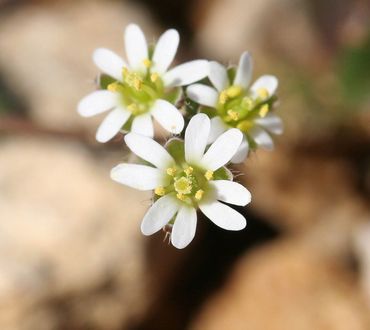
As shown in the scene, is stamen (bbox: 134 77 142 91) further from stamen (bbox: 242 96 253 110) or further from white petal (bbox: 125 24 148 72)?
stamen (bbox: 242 96 253 110)

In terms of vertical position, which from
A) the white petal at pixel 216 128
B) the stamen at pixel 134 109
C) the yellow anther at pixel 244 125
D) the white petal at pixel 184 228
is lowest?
the white petal at pixel 184 228

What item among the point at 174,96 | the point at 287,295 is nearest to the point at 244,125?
the point at 174,96

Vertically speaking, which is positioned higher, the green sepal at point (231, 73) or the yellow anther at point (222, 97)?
the green sepal at point (231, 73)

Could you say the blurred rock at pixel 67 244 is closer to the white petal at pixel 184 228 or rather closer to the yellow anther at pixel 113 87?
the yellow anther at pixel 113 87

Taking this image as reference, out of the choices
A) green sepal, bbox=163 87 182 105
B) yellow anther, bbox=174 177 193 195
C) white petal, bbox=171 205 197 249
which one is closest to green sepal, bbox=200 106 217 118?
green sepal, bbox=163 87 182 105

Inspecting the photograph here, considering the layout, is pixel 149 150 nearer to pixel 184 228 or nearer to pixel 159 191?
pixel 159 191

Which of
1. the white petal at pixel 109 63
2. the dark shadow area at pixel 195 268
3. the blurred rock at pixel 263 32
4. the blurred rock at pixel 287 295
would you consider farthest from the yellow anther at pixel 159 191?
the blurred rock at pixel 263 32
